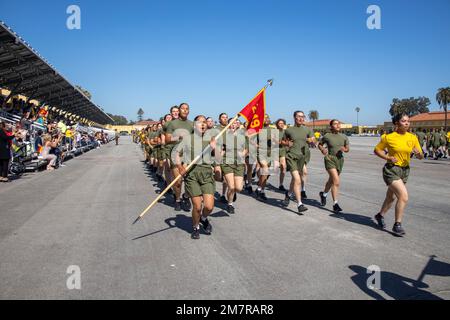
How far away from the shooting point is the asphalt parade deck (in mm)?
3385

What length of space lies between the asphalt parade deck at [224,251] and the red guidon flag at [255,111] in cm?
175

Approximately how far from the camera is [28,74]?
20.6 m

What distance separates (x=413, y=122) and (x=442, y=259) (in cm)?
10604

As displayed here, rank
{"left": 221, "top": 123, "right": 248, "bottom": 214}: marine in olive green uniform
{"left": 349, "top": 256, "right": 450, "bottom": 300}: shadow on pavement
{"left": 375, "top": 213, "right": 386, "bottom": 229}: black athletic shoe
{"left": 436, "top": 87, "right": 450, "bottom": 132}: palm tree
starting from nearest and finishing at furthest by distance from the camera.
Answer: {"left": 349, "top": 256, "right": 450, "bottom": 300}: shadow on pavement → {"left": 375, "top": 213, "right": 386, "bottom": 229}: black athletic shoe → {"left": 221, "top": 123, "right": 248, "bottom": 214}: marine in olive green uniform → {"left": 436, "top": 87, "right": 450, "bottom": 132}: palm tree

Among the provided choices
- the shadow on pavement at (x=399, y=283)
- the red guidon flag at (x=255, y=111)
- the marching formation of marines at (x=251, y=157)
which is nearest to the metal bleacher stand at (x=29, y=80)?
the marching formation of marines at (x=251, y=157)

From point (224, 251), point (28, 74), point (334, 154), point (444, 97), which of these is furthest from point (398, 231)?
point (444, 97)

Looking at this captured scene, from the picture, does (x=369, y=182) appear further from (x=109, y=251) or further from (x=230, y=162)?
(x=109, y=251)

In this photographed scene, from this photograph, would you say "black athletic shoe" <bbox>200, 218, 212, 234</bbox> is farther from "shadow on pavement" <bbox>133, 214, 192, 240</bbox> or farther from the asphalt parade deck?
"shadow on pavement" <bbox>133, 214, 192, 240</bbox>

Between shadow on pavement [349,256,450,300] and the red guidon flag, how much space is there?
3.47 metres

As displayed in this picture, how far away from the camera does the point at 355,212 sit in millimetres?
6609

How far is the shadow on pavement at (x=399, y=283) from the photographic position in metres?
3.25

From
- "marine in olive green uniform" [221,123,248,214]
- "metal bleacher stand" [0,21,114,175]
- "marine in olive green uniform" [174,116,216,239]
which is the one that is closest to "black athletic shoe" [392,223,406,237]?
"marine in olive green uniform" [174,116,216,239]

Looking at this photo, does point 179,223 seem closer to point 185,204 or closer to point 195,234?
point 195,234

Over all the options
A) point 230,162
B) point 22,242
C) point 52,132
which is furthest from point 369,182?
point 52,132
